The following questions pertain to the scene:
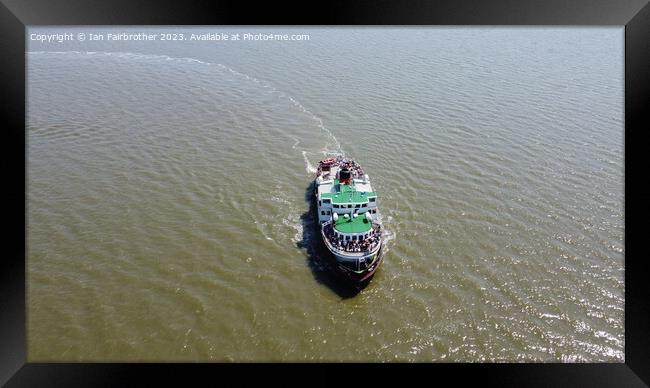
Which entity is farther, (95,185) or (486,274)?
(95,185)

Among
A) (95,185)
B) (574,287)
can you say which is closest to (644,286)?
(574,287)

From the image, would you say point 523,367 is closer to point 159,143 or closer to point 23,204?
point 23,204

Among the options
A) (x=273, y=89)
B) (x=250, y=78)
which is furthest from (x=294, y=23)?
(x=250, y=78)

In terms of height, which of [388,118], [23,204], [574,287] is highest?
[388,118]

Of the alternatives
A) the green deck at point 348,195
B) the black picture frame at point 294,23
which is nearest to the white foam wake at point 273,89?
the green deck at point 348,195

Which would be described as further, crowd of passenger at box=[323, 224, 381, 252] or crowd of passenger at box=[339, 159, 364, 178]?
crowd of passenger at box=[339, 159, 364, 178]

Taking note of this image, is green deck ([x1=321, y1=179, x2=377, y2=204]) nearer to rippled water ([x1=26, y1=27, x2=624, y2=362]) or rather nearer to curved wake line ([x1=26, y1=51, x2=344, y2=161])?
rippled water ([x1=26, y1=27, x2=624, y2=362])

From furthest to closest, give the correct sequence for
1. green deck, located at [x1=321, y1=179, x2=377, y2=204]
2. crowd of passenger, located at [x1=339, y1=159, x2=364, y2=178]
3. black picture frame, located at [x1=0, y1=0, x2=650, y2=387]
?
crowd of passenger, located at [x1=339, y1=159, x2=364, y2=178]
green deck, located at [x1=321, y1=179, x2=377, y2=204]
black picture frame, located at [x1=0, y1=0, x2=650, y2=387]

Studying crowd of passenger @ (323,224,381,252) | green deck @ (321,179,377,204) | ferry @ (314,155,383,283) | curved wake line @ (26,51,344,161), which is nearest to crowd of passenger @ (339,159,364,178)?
ferry @ (314,155,383,283)
